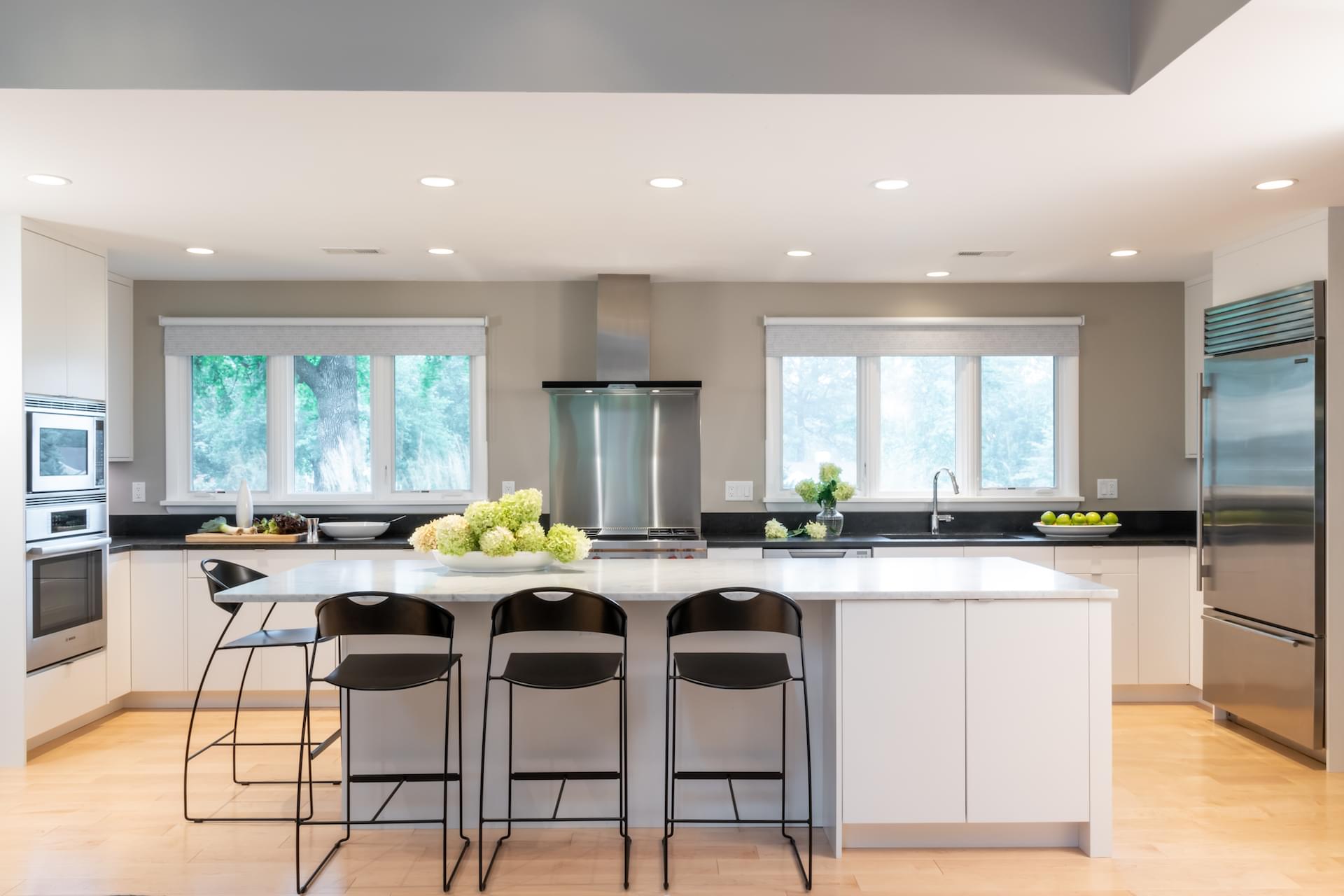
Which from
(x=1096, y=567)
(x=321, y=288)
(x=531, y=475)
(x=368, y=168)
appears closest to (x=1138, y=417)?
(x=1096, y=567)

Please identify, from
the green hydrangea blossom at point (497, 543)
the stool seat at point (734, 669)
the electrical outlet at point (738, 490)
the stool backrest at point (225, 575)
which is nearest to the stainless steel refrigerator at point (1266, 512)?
the electrical outlet at point (738, 490)

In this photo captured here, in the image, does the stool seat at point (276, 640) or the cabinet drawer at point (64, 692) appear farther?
the cabinet drawer at point (64, 692)

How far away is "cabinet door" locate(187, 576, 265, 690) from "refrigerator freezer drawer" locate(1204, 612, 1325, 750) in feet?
16.2

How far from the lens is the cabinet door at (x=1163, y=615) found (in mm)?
4984

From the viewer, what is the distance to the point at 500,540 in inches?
128

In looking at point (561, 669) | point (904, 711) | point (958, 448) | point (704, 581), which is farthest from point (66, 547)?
point (958, 448)

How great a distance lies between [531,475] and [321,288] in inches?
67.4

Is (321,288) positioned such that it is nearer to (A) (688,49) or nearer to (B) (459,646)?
(B) (459,646)

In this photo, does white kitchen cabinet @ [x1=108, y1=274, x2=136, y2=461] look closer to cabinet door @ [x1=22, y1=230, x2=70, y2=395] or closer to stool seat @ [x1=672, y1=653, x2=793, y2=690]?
cabinet door @ [x1=22, y1=230, x2=70, y2=395]

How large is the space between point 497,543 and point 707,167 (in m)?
1.53

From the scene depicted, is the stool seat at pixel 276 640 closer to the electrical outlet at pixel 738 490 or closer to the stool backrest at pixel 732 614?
the stool backrest at pixel 732 614

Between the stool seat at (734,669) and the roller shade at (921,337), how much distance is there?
9.42 ft

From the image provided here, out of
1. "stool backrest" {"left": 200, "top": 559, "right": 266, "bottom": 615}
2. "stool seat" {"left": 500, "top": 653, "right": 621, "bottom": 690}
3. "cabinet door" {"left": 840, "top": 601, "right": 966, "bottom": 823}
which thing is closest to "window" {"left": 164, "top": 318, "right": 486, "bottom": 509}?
"stool backrest" {"left": 200, "top": 559, "right": 266, "bottom": 615}

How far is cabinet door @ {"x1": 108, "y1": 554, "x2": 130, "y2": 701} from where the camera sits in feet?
15.3
